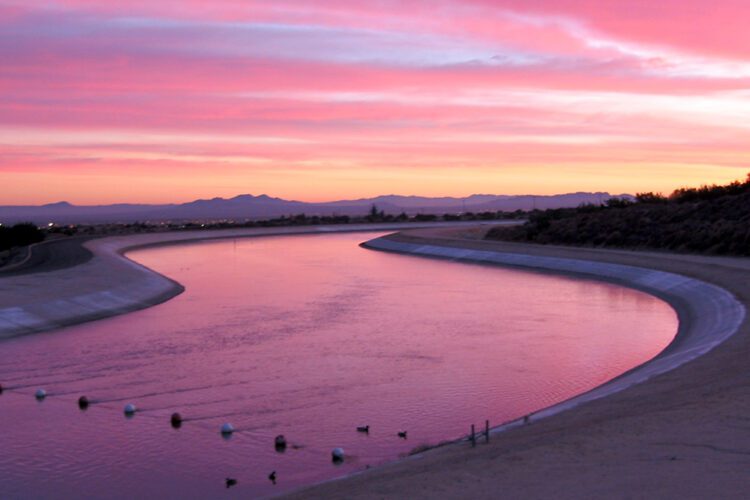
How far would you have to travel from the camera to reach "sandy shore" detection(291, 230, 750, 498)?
7.08 meters

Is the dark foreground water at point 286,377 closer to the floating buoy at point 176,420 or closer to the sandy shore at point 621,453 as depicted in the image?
the floating buoy at point 176,420

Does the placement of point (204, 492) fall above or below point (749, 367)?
below

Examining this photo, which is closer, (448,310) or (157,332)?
(157,332)

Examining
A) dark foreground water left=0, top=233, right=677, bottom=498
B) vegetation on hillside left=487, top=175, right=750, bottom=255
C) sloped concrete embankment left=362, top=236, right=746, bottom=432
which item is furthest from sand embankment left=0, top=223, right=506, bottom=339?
vegetation on hillside left=487, top=175, right=750, bottom=255

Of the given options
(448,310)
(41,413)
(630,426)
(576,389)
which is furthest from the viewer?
(448,310)

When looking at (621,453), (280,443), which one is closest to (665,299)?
(280,443)

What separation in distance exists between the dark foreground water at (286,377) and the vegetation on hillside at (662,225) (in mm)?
12144

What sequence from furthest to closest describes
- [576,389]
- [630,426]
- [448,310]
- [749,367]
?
[448,310] → [576,389] → [749,367] → [630,426]

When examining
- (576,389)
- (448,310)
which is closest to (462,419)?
(576,389)

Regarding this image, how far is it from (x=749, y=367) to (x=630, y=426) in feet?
12.9

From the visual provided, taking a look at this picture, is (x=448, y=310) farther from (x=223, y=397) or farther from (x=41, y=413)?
(x=41, y=413)

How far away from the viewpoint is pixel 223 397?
579 inches

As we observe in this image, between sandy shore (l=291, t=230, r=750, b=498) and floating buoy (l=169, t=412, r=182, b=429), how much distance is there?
14.7 feet

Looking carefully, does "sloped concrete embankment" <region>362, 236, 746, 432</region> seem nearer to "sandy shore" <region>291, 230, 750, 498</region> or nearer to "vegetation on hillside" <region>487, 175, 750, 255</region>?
"sandy shore" <region>291, 230, 750, 498</region>
